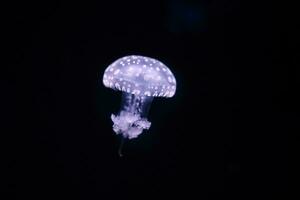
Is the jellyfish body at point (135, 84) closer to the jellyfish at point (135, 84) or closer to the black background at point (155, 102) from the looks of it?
the jellyfish at point (135, 84)

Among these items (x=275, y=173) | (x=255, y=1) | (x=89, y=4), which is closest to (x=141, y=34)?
(x=89, y=4)

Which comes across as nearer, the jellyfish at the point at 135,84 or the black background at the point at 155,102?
the jellyfish at the point at 135,84

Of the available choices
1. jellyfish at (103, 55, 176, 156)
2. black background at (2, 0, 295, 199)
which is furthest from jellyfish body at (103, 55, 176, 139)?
black background at (2, 0, 295, 199)

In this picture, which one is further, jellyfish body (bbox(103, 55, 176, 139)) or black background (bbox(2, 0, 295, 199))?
black background (bbox(2, 0, 295, 199))

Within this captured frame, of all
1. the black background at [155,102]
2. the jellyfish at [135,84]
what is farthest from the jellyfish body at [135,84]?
the black background at [155,102]

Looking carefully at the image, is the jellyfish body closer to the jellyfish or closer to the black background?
the jellyfish
